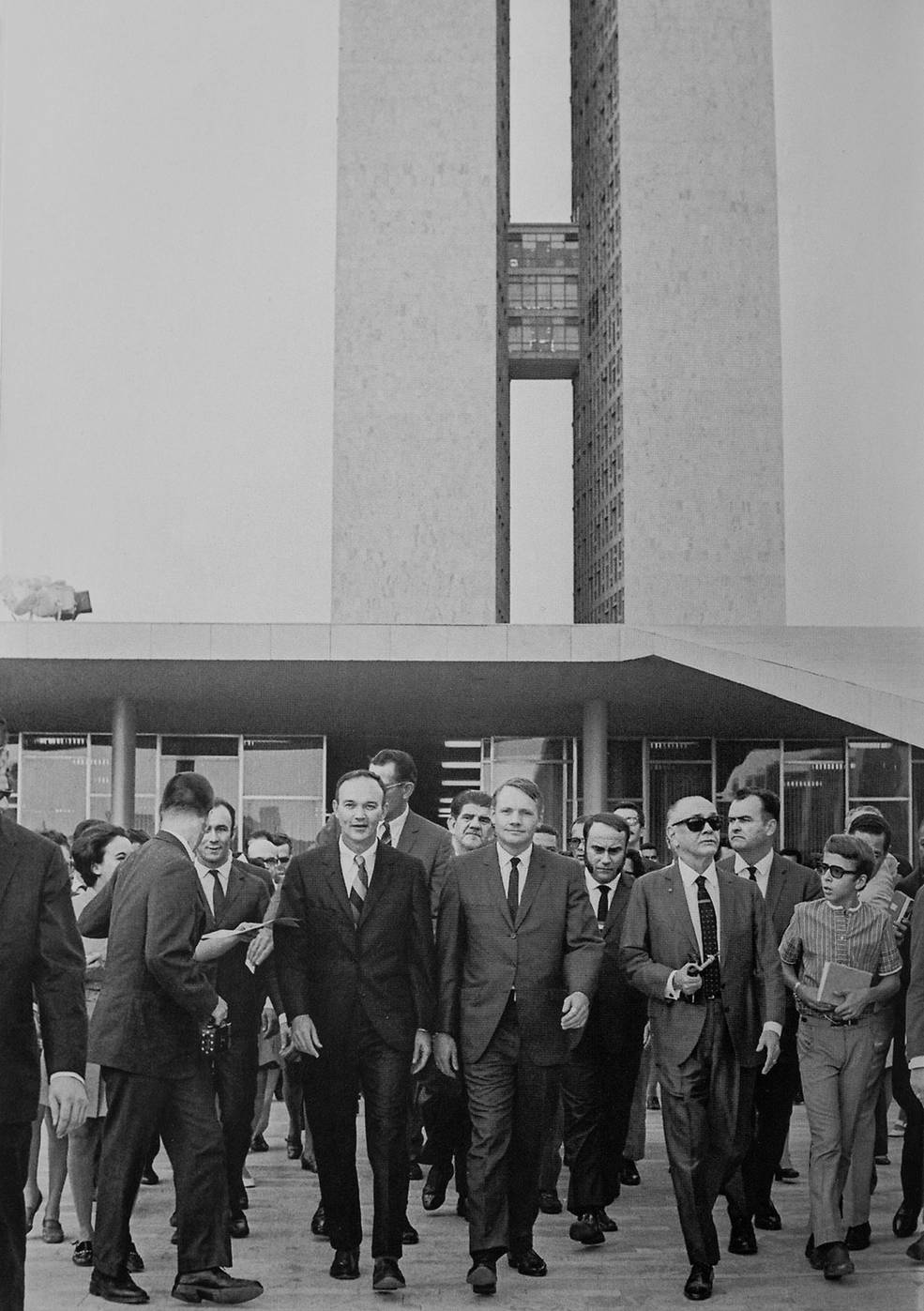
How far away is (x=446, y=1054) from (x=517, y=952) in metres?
0.49

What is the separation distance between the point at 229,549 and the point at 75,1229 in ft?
168

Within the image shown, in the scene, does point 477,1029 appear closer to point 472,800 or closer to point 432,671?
point 472,800

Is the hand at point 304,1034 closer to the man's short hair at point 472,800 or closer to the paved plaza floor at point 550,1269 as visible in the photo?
the paved plaza floor at point 550,1269

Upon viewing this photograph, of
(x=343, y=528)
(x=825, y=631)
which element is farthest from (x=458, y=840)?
(x=343, y=528)

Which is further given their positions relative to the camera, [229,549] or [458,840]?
[229,549]

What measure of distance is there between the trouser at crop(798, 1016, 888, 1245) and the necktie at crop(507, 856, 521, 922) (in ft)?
4.35

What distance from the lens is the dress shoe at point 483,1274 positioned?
5.83 m

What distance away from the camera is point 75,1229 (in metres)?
7.05

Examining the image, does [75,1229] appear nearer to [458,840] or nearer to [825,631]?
[458,840]

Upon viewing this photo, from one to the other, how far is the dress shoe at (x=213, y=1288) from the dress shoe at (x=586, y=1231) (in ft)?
5.07

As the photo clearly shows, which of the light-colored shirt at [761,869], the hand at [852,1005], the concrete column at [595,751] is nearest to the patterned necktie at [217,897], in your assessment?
the light-colored shirt at [761,869]

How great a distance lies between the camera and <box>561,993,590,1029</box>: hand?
20.1 ft

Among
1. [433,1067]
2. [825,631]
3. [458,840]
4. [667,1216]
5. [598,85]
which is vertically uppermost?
[598,85]

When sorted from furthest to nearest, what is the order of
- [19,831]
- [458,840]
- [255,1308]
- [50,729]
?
[50,729]
[458,840]
[255,1308]
[19,831]
